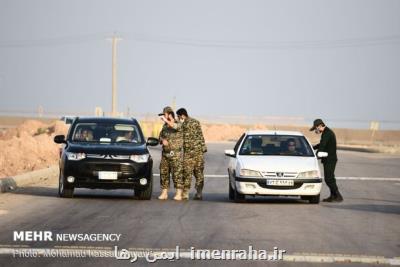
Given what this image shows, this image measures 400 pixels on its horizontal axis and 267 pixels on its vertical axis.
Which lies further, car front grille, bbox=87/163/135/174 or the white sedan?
car front grille, bbox=87/163/135/174

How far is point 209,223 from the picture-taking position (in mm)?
17656

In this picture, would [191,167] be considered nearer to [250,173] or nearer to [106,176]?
[250,173]

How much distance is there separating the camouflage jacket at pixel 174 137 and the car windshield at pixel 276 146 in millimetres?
1409

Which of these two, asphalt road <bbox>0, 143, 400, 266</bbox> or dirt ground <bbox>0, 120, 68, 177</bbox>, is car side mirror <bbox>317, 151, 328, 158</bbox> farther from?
dirt ground <bbox>0, 120, 68, 177</bbox>

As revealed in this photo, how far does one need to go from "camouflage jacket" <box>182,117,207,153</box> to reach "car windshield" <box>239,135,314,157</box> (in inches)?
38.4

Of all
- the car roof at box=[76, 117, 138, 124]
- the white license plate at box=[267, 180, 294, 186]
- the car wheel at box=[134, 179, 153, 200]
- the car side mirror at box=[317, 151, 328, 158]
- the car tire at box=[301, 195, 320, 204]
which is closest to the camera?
the white license plate at box=[267, 180, 294, 186]

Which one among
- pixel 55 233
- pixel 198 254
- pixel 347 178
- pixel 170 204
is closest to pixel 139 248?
pixel 198 254

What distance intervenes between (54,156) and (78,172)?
74.1 feet

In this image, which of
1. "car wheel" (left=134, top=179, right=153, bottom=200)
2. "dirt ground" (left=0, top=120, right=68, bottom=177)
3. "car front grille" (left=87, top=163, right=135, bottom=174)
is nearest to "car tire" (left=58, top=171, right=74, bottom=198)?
"car front grille" (left=87, top=163, right=135, bottom=174)

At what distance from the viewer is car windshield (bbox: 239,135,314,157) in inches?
925

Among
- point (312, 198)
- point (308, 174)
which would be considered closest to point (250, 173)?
point (308, 174)

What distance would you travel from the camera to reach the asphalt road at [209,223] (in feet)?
46.3

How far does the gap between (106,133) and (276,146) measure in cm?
376

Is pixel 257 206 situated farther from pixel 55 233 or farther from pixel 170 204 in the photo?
pixel 55 233
